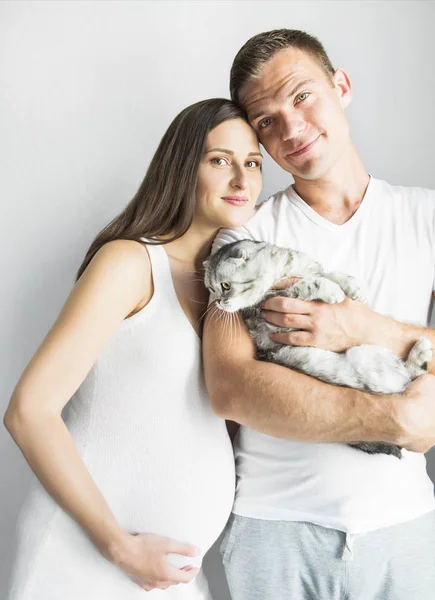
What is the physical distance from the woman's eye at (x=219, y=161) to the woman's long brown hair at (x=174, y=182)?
4 centimetres

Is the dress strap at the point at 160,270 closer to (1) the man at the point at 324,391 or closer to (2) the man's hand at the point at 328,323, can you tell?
(1) the man at the point at 324,391

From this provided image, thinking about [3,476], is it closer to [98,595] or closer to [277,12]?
Result: [98,595]

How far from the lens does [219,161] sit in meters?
1.74

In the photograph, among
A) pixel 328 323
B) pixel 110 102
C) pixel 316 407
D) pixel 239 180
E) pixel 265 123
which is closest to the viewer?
pixel 316 407

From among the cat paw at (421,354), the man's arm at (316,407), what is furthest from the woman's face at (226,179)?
the cat paw at (421,354)

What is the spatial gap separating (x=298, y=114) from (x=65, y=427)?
1.06 meters

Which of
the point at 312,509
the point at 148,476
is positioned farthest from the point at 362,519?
the point at 148,476

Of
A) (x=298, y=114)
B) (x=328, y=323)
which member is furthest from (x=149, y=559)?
(x=298, y=114)

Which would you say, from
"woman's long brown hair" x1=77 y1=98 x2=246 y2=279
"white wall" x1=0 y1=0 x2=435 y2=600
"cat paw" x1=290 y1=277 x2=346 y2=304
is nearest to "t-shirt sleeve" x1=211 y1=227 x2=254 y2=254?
A: "woman's long brown hair" x1=77 y1=98 x2=246 y2=279

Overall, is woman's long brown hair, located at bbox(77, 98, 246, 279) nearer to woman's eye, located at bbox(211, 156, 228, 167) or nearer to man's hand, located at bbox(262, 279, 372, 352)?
woman's eye, located at bbox(211, 156, 228, 167)

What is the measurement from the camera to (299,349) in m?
1.62

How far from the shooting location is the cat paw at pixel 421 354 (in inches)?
63.1

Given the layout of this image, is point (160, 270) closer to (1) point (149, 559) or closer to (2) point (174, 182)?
(2) point (174, 182)

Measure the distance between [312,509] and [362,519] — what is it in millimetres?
127
